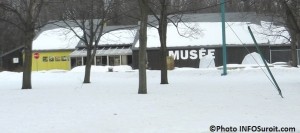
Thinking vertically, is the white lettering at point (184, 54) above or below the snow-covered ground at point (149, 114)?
above

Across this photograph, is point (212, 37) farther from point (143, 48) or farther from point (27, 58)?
point (143, 48)

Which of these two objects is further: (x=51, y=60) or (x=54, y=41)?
(x=54, y=41)

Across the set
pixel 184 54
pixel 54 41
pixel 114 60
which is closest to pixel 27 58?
pixel 184 54

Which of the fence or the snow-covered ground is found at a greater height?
the fence

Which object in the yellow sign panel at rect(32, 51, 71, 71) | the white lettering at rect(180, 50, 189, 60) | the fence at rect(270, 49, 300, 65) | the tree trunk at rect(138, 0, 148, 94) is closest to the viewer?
the tree trunk at rect(138, 0, 148, 94)

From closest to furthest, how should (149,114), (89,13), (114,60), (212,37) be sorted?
(149,114)
(89,13)
(212,37)
(114,60)

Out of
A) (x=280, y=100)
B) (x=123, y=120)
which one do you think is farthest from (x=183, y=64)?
(x=123, y=120)

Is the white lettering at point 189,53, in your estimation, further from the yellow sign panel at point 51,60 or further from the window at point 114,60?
the yellow sign panel at point 51,60

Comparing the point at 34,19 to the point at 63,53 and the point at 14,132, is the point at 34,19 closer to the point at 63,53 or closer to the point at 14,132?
the point at 14,132

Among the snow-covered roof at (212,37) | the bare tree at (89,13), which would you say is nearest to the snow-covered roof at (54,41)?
the snow-covered roof at (212,37)

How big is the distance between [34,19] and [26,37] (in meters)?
0.93

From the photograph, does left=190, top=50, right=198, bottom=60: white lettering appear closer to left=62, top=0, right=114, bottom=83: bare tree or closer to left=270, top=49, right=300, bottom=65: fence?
left=270, top=49, right=300, bottom=65: fence

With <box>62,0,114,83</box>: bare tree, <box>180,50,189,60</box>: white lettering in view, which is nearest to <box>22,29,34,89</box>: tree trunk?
<box>62,0,114,83</box>: bare tree

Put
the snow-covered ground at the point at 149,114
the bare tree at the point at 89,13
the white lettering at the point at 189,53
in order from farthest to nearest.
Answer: the white lettering at the point at 189,53 < the bare tree at the point at 89,13 < the snow-covered ground at the point at 149,114
